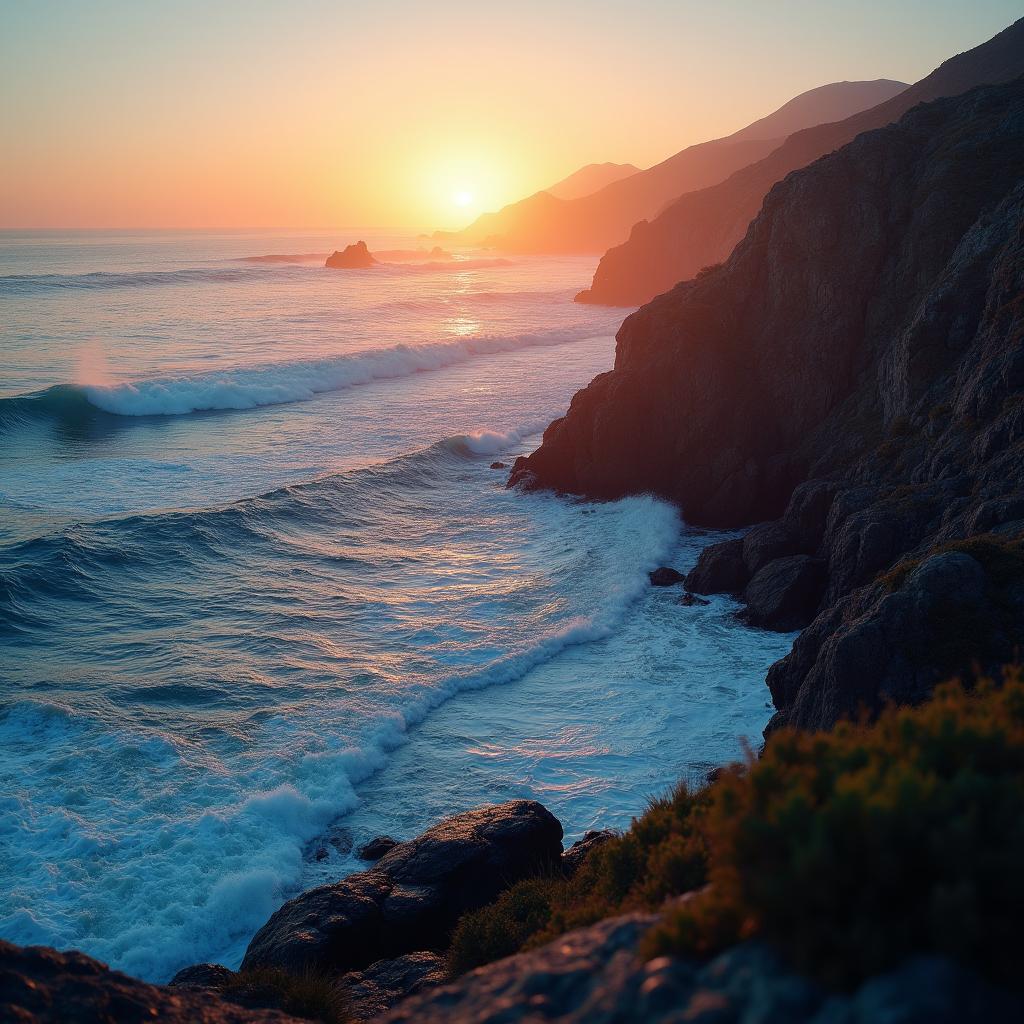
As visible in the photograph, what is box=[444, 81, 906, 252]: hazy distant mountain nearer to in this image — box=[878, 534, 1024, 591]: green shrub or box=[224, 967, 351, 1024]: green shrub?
box=[878, 534, 1024, 591]: green shrub

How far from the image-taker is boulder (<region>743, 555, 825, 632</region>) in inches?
742

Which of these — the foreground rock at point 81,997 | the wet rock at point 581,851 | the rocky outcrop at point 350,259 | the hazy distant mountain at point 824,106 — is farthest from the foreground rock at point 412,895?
the hazy distant mountain at point 824,106

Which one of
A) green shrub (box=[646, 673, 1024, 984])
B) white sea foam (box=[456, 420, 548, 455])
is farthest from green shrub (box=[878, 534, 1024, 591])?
white sea foam (box=[456, 420, 548, 455])

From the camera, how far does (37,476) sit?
99.5ft

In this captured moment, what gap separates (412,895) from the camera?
9758 mm

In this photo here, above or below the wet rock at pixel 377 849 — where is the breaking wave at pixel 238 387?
above

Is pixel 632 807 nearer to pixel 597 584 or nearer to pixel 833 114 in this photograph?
pixel 597 584

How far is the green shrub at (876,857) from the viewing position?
12.2 feet

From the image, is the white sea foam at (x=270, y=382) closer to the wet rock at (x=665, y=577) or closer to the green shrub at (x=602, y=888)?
the wet rock at (x=665, y=577)

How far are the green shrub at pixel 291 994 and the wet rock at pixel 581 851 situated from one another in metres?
3.11

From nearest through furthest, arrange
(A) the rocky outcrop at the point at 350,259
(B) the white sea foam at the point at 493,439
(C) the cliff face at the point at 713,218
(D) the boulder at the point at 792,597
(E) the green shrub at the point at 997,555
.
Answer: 1. (E) the green shrub at the point at 997,555
2. (D) the boulder at the point at 792,597
3. (B) the white sea foam at the point at 493,439
4. (C) the cliff face at the point at 713,218
5. (A) the rocky outcrop at the point at 350,259

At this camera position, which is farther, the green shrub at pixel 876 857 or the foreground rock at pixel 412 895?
the foreground rock at pixel 412 895

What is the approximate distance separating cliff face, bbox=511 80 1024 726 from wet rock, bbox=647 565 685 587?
2.46 ft

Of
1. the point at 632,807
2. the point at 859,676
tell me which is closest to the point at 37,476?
the point at 632,807
